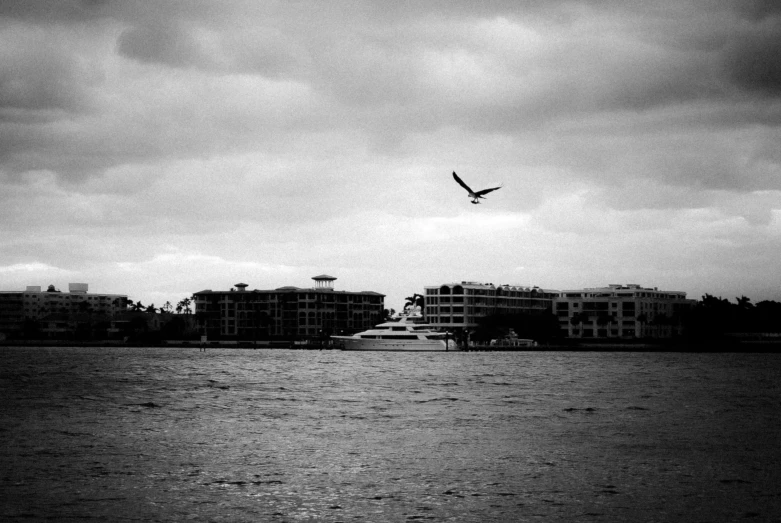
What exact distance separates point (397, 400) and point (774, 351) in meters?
153

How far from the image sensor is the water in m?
25.2

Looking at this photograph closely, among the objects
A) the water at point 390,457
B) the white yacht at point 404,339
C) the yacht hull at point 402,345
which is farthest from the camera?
the white yacht at point 404,339

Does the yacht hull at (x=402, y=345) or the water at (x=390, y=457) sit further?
the yacht hull at (x=402, y=345)

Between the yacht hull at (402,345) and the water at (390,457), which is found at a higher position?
the yacht hull at (402,345)

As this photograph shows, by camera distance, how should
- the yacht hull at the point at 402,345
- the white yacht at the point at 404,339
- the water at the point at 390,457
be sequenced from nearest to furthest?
1. the water at the point at 390,457
2. the yacht hull at the point at 402,345
3. the white yacht at the point at 404,339

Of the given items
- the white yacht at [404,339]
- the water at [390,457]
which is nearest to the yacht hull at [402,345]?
the white yacht at [404,339]

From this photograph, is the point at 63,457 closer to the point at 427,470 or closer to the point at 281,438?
the point at 281,438

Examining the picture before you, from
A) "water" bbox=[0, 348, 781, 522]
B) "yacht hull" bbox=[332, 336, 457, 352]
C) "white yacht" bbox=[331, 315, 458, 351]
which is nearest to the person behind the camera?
"water" bbox=[0, 348, 781, 522]

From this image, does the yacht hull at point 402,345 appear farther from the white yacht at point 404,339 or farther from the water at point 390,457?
the water at point 390,457

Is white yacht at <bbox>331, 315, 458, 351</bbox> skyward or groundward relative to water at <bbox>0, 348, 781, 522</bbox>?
skyward

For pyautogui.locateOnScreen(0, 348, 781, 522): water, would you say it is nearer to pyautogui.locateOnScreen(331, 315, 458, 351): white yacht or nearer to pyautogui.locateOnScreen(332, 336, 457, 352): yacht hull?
pyautogui.locateOnScreen(332, 336, 457, 352): yacht hull

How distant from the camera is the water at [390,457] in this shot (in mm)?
25172

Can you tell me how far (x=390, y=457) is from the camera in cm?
3428

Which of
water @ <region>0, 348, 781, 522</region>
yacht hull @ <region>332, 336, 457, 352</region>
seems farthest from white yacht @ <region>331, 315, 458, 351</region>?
water @ <region>0, 348, 781, 522</region>
